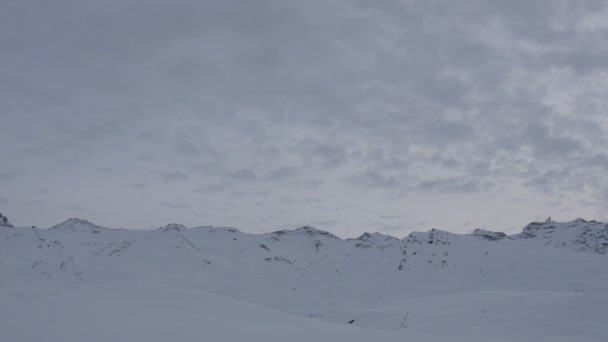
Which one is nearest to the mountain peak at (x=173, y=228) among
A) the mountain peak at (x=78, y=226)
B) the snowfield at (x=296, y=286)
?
the snowfield at (x=296, y=286)

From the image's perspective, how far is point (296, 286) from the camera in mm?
29016

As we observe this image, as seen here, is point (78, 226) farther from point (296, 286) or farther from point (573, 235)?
point (573, 235)

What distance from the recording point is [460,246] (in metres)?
33.9

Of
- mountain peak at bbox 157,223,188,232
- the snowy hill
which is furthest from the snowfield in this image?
mountain peak at bbox 157,223,188,232

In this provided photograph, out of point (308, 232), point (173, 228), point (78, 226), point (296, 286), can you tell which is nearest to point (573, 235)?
point (308, 232)

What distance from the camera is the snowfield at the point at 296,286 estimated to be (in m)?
7.29

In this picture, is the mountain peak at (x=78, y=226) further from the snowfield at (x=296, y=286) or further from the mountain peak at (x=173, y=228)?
the mountain peak at (x=173, y=228)

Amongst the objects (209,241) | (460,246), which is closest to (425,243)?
(460,246)

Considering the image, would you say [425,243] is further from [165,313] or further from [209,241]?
[165,313]

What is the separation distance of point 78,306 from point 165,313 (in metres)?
1.28

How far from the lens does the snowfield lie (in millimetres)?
7289

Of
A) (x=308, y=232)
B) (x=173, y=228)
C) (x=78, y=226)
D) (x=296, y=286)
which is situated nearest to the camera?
(x=296, y=286)

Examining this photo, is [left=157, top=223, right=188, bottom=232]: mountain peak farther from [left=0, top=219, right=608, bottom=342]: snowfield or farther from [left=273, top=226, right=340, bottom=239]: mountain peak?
[left=273, top=226, right=340, bottom=239]: mountain peak

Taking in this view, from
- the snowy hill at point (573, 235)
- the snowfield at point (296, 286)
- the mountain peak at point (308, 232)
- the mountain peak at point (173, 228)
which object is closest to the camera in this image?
the snowfield at point (296, 286)
